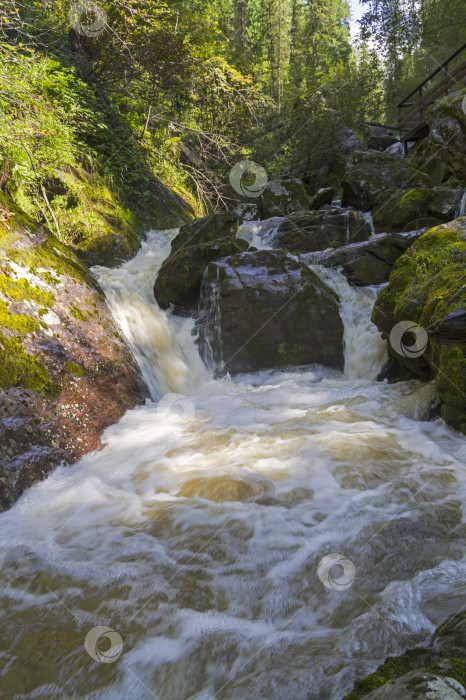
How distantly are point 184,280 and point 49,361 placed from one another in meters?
3.92

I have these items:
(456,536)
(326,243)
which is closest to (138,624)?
(456,536)

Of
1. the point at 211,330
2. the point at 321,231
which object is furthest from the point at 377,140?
the point at 211,330

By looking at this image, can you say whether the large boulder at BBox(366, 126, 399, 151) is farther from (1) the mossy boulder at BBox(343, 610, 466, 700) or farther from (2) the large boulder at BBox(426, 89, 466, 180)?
(1) the mossy boulder at BBox(343, 610, 466, 700)

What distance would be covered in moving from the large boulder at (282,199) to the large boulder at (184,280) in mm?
6698

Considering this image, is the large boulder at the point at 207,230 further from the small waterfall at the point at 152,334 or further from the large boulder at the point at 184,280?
the small waterfall at the point at 152,334

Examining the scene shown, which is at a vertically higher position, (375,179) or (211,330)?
(375,179)

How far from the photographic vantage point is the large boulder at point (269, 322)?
6602 mm

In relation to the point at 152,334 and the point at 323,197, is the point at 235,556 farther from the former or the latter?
the point at 323,197

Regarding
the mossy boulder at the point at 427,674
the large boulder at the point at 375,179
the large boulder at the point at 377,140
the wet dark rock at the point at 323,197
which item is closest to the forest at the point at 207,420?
the mossy boulder at the point at 427,674

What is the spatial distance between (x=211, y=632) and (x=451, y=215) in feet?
33.2

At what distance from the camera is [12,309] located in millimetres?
4004

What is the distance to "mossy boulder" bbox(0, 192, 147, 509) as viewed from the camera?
355 centimetres

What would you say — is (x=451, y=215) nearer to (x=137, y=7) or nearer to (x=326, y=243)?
(x=326, y=243)

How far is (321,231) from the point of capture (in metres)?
10.4
